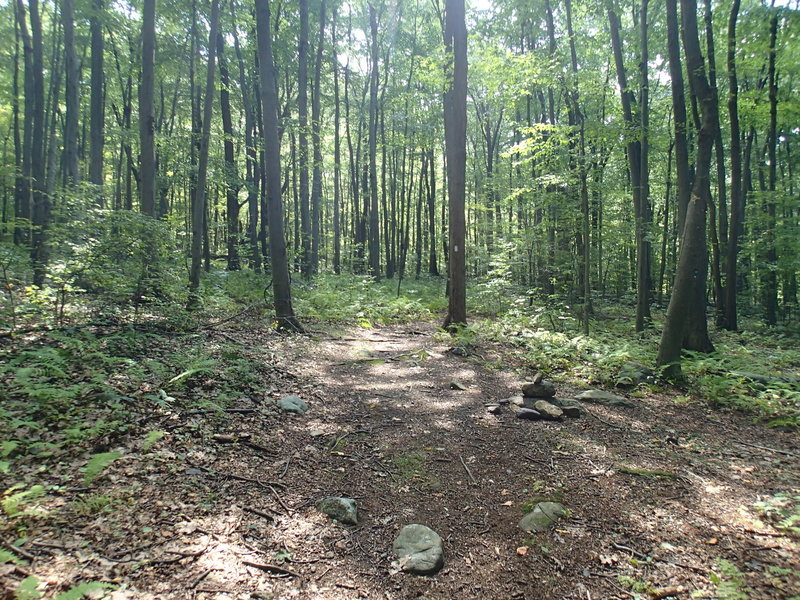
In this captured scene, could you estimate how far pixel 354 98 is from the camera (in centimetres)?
2620

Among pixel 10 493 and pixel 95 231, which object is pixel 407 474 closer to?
pixel 10 493

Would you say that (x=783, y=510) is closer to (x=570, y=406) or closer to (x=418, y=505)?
(x=570, y=406)

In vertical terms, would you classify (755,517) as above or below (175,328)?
below

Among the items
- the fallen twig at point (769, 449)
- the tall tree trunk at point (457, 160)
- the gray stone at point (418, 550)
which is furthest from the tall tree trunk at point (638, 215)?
the gray stone at point (418, 550)

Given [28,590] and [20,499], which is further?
[20,499]

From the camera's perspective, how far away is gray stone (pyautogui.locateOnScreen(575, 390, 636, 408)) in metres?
5.67

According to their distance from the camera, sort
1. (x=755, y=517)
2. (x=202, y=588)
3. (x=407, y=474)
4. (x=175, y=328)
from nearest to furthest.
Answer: (x=202, y=588), (x=755, y=517), (x=407, y=474), (x=175, y=328)

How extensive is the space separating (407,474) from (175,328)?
5643mm

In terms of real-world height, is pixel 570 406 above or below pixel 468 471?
above

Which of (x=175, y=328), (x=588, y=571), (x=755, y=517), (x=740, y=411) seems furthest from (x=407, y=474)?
(x=175, y=328)

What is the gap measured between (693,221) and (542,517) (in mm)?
5706

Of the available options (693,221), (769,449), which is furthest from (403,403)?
(693,221)

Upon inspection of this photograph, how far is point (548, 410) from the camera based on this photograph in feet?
16.8

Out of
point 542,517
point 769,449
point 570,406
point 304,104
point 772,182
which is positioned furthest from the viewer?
point 304,104
